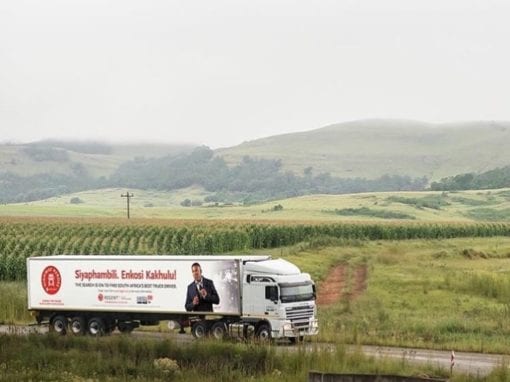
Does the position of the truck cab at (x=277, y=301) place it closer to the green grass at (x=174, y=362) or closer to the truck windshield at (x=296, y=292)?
the truck windshield at (x=296, y=292)

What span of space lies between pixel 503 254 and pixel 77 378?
219 feet

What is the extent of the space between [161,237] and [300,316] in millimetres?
58039

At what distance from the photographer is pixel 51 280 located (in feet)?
139

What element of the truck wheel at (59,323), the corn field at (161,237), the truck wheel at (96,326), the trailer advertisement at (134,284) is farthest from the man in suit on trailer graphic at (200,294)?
the corn field at (161,237)

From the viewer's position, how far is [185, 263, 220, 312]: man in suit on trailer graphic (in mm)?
38312

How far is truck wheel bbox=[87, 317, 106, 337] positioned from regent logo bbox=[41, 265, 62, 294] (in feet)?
8.06

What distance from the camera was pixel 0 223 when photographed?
102625 millimetres

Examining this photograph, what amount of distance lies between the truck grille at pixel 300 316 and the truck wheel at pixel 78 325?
10.2m

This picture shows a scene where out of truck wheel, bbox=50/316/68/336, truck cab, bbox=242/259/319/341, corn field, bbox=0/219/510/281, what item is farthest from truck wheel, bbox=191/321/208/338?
corn field, bbox=0/219/510/281

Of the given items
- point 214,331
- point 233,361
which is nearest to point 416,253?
point 214,331

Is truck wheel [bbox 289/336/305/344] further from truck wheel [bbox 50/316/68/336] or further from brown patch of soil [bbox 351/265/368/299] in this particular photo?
brown patch of soil [bbox 351/265/368/299]

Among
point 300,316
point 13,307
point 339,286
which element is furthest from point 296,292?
point 339,286

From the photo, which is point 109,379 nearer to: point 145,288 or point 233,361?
point 233,361

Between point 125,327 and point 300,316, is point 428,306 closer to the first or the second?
point 300,316
